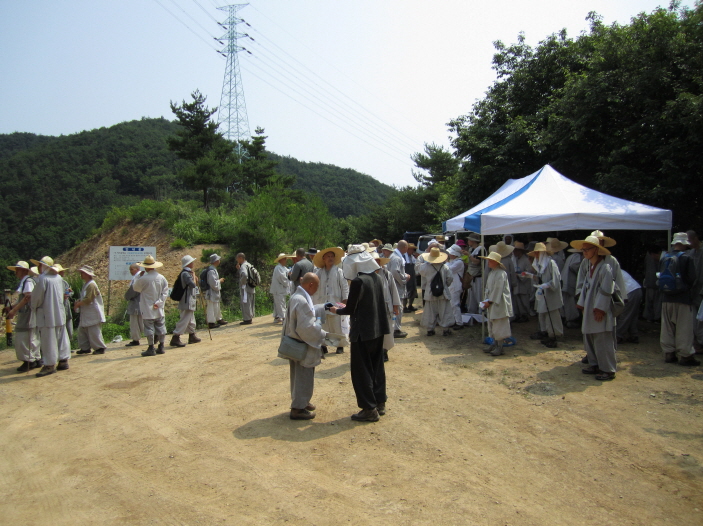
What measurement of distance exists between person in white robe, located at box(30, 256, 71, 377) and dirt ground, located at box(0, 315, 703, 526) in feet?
1.64

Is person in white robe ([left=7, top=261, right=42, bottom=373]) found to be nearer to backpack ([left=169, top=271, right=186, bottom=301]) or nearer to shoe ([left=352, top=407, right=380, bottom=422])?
backpack ([left=169, top=271, right=186, bottom=301])

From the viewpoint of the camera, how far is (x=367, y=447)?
15.8ft

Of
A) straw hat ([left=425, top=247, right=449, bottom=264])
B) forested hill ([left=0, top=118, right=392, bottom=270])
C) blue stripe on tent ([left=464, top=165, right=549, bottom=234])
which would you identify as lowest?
straw hat ([left=425, top=247, right=449, bottom=264])

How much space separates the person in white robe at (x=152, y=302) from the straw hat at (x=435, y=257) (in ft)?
16.5

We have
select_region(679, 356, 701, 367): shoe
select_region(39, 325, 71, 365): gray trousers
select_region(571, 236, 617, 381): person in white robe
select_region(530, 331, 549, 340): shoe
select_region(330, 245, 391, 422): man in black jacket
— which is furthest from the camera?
select_region(530, 331, 549, 340): shoe

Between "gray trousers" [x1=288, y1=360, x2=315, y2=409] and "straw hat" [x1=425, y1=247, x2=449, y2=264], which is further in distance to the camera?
"straw hat" [x1=425, y1=247, x2=449, y2=264]

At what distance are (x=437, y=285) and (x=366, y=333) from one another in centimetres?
434

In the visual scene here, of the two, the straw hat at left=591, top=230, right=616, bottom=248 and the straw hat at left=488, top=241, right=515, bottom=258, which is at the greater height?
the straw hat at left=591, top=230, right=616, bottom=248

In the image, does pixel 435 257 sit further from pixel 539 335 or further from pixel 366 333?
pixel 366 333

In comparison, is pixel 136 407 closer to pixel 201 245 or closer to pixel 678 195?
pixel 678 195

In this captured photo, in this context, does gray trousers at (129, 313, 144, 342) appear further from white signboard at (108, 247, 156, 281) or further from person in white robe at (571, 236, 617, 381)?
person in white robe at (571, 236, 617, 381)

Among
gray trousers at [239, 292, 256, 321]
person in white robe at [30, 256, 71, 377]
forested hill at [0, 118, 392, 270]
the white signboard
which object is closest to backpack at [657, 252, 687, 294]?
gray trousers at [239, 292, 256, 321]

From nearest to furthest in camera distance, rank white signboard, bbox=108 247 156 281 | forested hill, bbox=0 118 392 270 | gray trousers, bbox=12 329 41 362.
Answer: gray trousers, bbox=12 329 41 362 < white signboard, bbox=108 247 156 281 < forested hill, bbox=0 118 392 270

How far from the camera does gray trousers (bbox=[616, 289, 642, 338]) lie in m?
8.38
